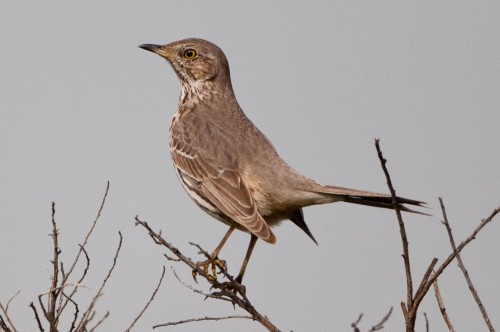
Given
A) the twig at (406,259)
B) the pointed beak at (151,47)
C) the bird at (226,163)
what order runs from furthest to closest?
the pointed beak at (151,47) < the bird at (226,163) < the twig at (406,259)

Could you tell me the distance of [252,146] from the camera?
8047 millimetres

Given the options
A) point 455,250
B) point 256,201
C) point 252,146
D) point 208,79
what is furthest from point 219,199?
point 455,250

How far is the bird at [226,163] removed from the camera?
23.7ft

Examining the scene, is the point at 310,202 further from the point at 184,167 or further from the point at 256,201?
the point at 184,167

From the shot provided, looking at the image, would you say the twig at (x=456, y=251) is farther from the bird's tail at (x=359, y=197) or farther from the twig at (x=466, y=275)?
the bird's tail at (x=359, y=197)

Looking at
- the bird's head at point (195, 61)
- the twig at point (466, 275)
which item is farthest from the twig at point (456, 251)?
the bird's head at point (195, 61)

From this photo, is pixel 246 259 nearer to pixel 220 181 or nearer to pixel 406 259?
pixel 220 181

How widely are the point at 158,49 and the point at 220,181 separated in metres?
2.37

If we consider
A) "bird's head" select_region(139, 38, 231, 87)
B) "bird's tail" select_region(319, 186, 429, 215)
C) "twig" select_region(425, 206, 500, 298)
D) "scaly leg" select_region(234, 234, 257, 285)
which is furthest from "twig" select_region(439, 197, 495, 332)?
"bird's head" select_region(139, 38, 231, 87)

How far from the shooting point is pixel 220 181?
7613 mm

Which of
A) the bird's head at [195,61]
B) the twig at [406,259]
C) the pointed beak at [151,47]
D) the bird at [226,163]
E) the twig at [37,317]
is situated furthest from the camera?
the pointed beak at [151,47]

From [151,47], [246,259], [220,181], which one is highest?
[151,47]

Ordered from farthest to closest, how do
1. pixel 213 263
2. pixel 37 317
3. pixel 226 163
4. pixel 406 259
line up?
1. pixel 226 163
2. pixel 213 263
3. pixel 37 317
4. pixel 406 259

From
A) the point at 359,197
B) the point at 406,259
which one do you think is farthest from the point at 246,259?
the point at 406,259
